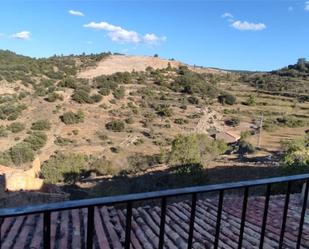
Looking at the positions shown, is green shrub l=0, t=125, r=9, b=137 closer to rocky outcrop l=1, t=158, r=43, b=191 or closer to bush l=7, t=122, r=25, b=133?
bush l=7, t=122, r=25, b=133

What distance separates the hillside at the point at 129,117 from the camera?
2244 centimetres

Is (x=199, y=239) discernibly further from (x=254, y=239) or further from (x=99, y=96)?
(x=99, y=96)

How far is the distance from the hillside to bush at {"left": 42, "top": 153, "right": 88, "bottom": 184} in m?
0.06

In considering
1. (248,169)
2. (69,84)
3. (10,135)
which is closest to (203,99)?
(69,84)

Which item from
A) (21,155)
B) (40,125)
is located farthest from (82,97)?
(21,155)

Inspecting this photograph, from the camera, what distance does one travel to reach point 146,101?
4050cm

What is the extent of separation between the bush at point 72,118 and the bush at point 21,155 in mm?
7655

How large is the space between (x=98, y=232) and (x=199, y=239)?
73.8 inches

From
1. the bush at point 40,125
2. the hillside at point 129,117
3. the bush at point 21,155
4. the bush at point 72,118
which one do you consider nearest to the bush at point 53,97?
the hillside at point 129,117

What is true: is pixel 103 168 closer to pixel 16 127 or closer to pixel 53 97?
pixel 16 127

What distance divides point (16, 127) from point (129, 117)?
31.3ft

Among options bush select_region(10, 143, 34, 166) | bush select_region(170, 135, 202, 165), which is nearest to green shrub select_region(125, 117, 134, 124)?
bush select_region(10, 143, 34, 166)

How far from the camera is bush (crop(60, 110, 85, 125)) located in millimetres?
33906

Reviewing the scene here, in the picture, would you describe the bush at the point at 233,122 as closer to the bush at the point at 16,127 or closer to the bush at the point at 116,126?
the bush at the point at 116,126
